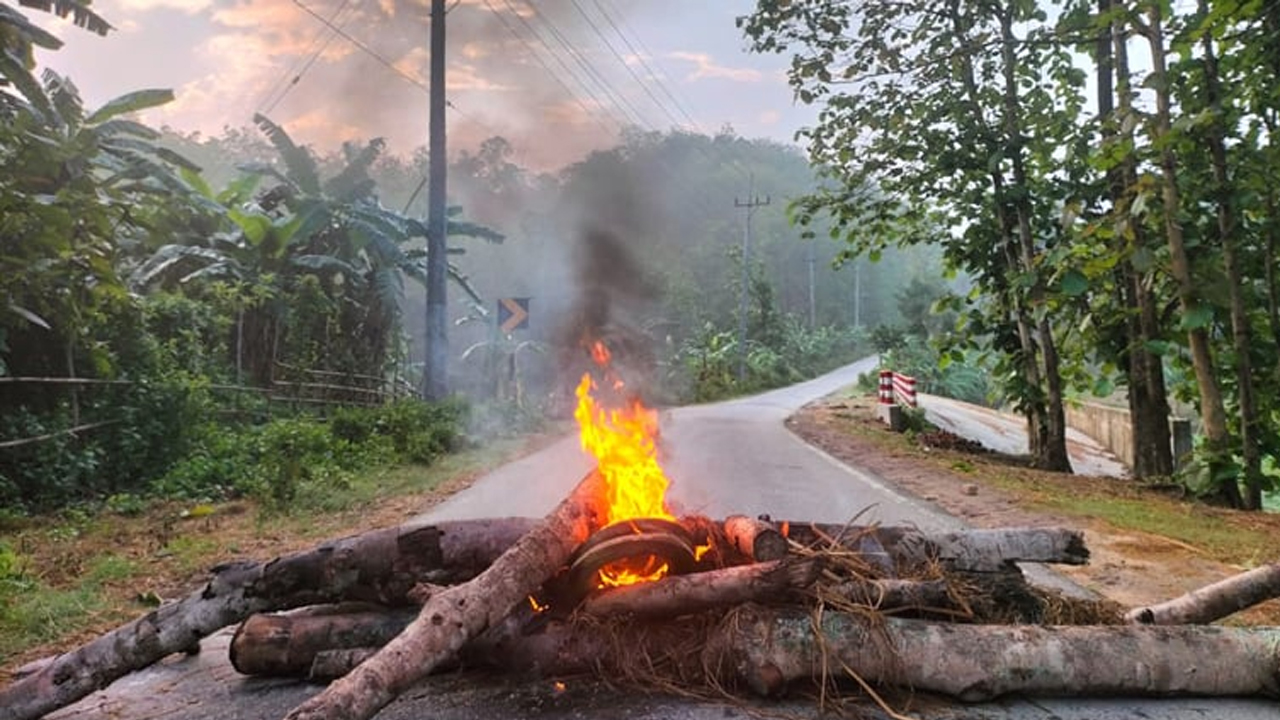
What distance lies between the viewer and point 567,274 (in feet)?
52.7

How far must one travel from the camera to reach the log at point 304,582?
3229 millimetres

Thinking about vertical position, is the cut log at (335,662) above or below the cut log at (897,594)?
below

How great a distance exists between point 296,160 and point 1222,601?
1758 cm

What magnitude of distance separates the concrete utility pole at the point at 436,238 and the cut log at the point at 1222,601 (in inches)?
459

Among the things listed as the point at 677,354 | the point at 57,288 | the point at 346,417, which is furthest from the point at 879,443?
the point at 677,354

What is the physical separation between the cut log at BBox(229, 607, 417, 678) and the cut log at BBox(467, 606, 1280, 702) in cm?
49

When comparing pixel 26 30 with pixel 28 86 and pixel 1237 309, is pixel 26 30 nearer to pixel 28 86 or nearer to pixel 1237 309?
pixel 28 86

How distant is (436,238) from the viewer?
44.5 ft

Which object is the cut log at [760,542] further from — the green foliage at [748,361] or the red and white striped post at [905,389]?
the green foliage at [748,361]

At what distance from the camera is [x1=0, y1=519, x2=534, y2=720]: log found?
3229 mm

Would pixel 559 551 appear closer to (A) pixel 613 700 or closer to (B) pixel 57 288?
(A) pixel 613 700

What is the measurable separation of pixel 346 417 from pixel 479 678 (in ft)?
29.8

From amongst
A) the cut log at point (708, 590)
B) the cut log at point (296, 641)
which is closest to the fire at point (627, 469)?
the cut log at point (708, 590)

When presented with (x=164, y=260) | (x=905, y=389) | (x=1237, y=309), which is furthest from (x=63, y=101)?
(x=905, y=389)
